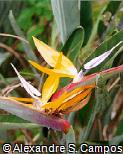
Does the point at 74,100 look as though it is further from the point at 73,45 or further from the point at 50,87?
the point at 73,45

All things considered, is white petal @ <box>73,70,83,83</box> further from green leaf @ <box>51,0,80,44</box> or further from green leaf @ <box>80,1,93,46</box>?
green leaf @ <box>80,1,93,46</box>

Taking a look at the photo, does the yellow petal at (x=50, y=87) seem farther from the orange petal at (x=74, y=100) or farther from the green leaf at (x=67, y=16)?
the green leaf at (x=67, y=16)

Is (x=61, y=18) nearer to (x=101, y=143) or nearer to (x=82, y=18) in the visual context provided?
(x=82, y=18)

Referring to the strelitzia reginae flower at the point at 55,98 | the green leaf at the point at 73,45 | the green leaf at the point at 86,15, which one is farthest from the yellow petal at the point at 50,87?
the green leaf at the point at 86,15

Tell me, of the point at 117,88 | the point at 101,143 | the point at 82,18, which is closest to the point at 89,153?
the point at 101,143

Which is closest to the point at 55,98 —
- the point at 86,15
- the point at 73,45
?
the point at 73,45

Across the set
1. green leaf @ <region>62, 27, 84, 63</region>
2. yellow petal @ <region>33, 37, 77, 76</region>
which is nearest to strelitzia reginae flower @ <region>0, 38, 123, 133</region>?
yellow petal @ <region>33, 37, 77, 76</region>
